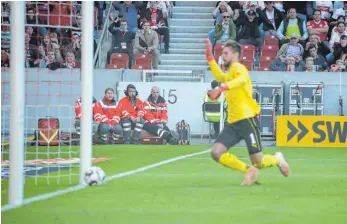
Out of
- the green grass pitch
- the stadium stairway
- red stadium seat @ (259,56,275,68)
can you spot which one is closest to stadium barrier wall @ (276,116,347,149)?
red stadium seat @ (259,56,275,68)

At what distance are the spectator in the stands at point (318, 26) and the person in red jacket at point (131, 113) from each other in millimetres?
6756

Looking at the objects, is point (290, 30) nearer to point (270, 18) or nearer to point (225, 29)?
point (270, 18)

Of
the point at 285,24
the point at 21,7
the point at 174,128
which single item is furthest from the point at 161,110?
the point at 21,7

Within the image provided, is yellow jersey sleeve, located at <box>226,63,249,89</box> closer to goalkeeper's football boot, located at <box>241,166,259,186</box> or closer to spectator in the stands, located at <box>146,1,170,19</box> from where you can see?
goalkeeper's football boot, located at <box>241,166,259,186</box>

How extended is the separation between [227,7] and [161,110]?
5863 mm

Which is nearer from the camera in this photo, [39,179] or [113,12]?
[39,179]

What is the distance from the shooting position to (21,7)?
35.3ft

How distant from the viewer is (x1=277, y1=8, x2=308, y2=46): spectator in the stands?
30.3 meters

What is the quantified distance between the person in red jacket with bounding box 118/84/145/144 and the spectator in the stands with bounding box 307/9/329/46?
676 centimetres

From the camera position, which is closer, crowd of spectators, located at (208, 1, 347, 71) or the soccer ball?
the soccer ball

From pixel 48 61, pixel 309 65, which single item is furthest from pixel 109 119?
pixel 309 65

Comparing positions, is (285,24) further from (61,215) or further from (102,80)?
(61,215)

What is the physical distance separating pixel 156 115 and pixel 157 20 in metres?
5.68

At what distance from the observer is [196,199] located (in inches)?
438
